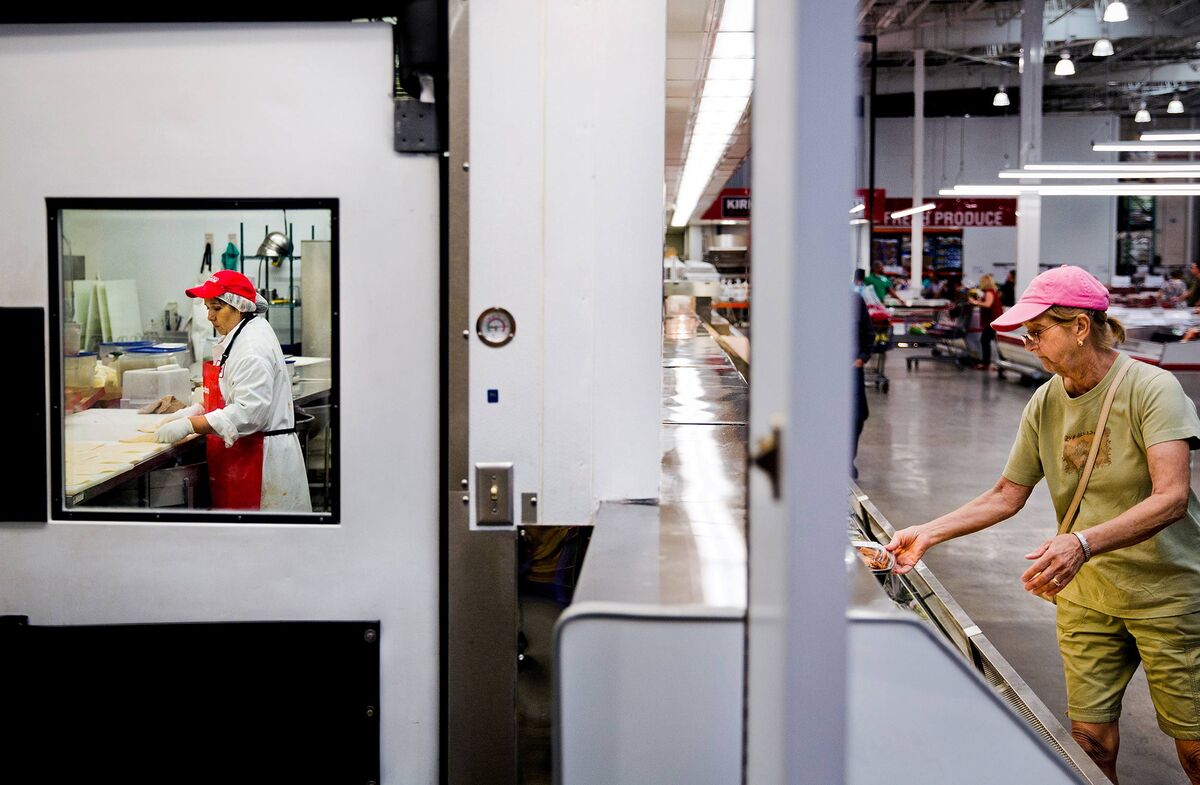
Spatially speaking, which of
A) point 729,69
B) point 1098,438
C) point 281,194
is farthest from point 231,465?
point 729,69

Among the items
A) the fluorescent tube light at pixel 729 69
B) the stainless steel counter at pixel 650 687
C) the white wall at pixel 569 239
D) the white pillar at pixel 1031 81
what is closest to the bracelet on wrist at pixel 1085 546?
the white wall at pixel 569 239

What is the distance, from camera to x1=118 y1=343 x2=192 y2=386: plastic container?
104 inches

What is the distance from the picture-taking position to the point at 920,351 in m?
19.7

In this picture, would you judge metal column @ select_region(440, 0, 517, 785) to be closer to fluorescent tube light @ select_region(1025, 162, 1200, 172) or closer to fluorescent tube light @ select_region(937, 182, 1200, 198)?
fluorescent tube light @ select_region(1025, 162, 1200, 172)

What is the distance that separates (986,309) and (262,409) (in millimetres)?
14274

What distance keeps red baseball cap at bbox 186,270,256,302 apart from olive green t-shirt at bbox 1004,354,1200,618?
6.56ft

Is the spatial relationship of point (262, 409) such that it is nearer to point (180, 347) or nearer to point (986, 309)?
point (180, 347)

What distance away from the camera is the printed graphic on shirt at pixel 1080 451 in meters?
2.69

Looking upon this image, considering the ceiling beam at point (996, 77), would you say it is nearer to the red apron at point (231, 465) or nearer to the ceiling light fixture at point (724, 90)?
the ceiling light fixture at point (724, 90)

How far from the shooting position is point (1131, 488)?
2656mm

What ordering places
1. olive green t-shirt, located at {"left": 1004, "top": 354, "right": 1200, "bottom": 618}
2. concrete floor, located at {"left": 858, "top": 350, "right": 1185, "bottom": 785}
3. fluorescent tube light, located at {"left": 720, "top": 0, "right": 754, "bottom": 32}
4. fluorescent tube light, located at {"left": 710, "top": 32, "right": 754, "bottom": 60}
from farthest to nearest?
concrete floor, located at {"left": 858, "top": 350, "right": 1185, "bottom": 785}
fluorescent tube light, located at {"left": 710, "top": 32, "right": 754, "bottom": 60}
fluorescent tube light, located at {"left": 720, "top": 0, "right": 754, "bottom": 32}
olive green t-shirt, located at {"left": 1004, "top": 354, "right": 1200, "bottom": 618}

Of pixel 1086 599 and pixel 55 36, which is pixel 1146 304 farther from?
pixel 55 36

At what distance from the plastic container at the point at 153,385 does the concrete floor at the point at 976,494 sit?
10.4 feet

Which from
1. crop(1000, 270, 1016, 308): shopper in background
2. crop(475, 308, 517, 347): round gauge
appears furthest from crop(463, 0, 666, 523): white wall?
crop(1000, 270, 1016, 308): shopper in background
